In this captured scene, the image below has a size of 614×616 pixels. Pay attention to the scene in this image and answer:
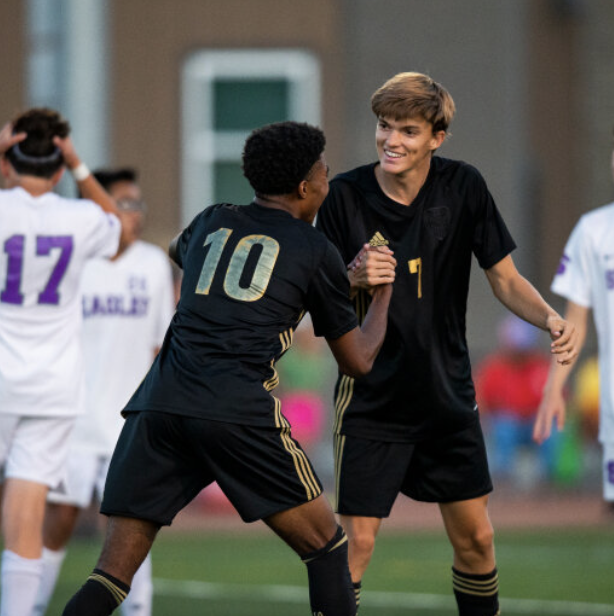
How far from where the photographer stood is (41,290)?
21.5 feet

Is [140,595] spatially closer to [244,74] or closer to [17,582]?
[17,582]

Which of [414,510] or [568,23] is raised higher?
[568,23]

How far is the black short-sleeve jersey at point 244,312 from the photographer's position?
5102 millimetres

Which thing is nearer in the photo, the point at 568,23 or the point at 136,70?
the point at 136,70

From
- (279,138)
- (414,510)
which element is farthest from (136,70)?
(279,138)

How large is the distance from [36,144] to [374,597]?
443 cm

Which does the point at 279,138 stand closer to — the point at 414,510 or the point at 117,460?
the point at 117,460

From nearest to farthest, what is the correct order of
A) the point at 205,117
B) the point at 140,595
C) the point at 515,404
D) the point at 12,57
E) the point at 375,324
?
1. the point at 375,324
2. the point at 140,595
3. the point at 515,404
4. the point at 205,117
5. the point at 12,57

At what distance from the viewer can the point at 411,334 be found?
19.7ft

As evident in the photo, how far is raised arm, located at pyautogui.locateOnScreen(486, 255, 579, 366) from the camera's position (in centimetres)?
585

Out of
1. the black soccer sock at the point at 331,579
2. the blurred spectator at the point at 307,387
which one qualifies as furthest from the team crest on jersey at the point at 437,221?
the blurred spectator at the point at 307,387

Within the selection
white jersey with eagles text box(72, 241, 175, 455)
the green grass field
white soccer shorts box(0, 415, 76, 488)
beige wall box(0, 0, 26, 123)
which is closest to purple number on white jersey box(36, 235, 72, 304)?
white soccer shorts box(0, 415, 76, 488)

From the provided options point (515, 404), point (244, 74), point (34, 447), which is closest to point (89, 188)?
point (34, 447)

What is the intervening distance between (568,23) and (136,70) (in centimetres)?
707
